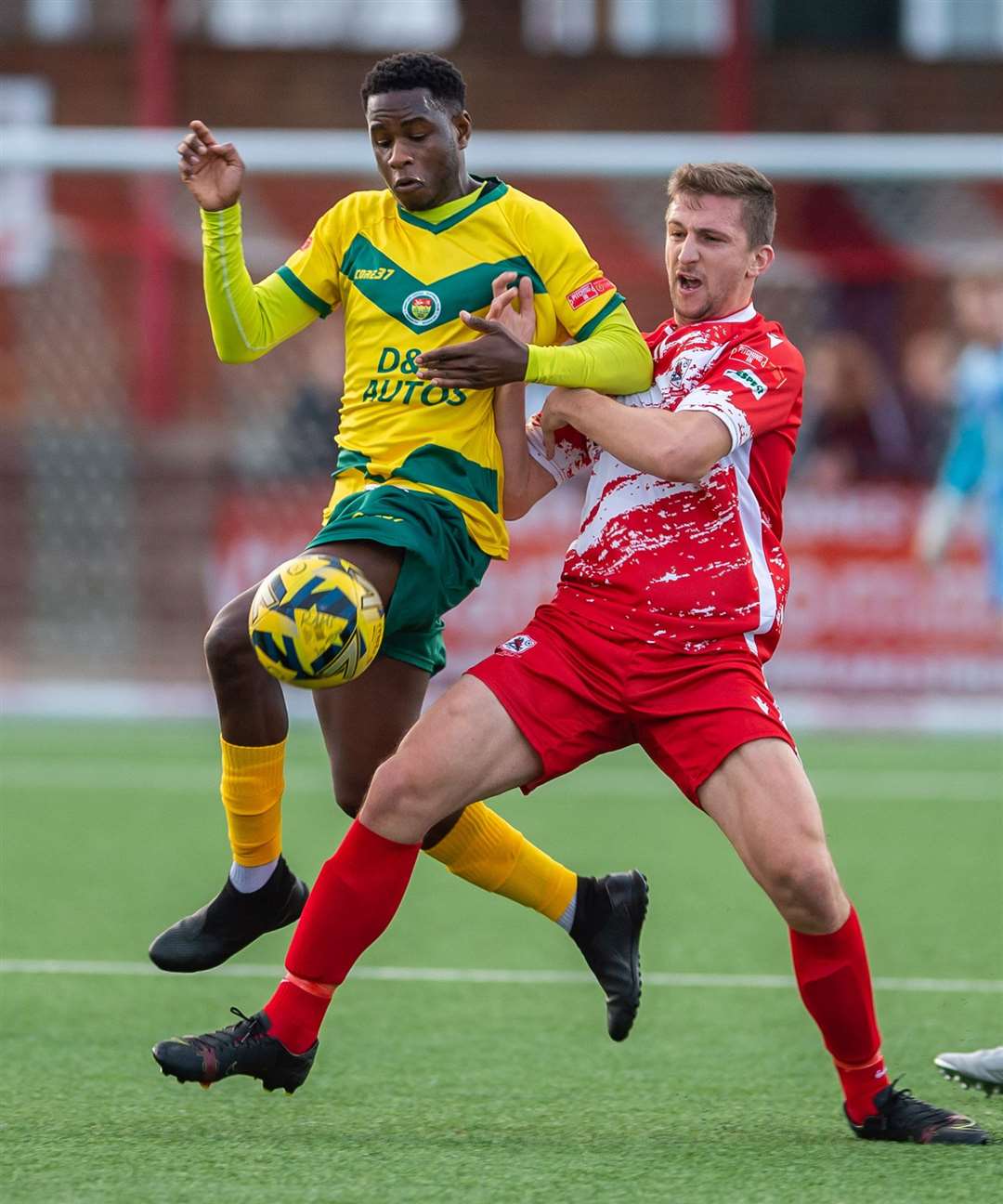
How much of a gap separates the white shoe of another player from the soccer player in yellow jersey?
0.66 metres

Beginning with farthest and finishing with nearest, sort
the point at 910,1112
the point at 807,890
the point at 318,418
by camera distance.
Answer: the point at 318,418
the point at 910,1112
the point at 807,890

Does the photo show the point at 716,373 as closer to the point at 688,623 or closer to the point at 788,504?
the point at 688,623

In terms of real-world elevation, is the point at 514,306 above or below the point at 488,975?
above

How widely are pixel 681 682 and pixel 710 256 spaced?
844 mm

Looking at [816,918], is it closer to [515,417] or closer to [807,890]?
[807,890]

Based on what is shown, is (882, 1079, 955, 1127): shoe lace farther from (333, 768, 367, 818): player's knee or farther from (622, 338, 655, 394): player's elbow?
(622, 338, 655, 394): player's elbow

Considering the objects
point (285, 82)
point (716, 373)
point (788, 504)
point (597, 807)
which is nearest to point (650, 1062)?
point (716, 373)

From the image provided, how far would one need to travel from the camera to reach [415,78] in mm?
4285

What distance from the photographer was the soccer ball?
13.1 feet

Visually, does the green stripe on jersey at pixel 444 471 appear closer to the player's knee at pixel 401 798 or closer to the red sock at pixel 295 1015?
the player's knee at pixel 401 798

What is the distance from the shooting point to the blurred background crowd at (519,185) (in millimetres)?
11383

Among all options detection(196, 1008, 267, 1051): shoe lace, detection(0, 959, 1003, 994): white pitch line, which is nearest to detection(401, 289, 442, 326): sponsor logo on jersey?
detection(196, 1008, 267, 1051): shoe lace

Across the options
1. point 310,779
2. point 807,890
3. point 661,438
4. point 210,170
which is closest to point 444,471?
point 661,438

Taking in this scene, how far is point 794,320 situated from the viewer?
13.0m
